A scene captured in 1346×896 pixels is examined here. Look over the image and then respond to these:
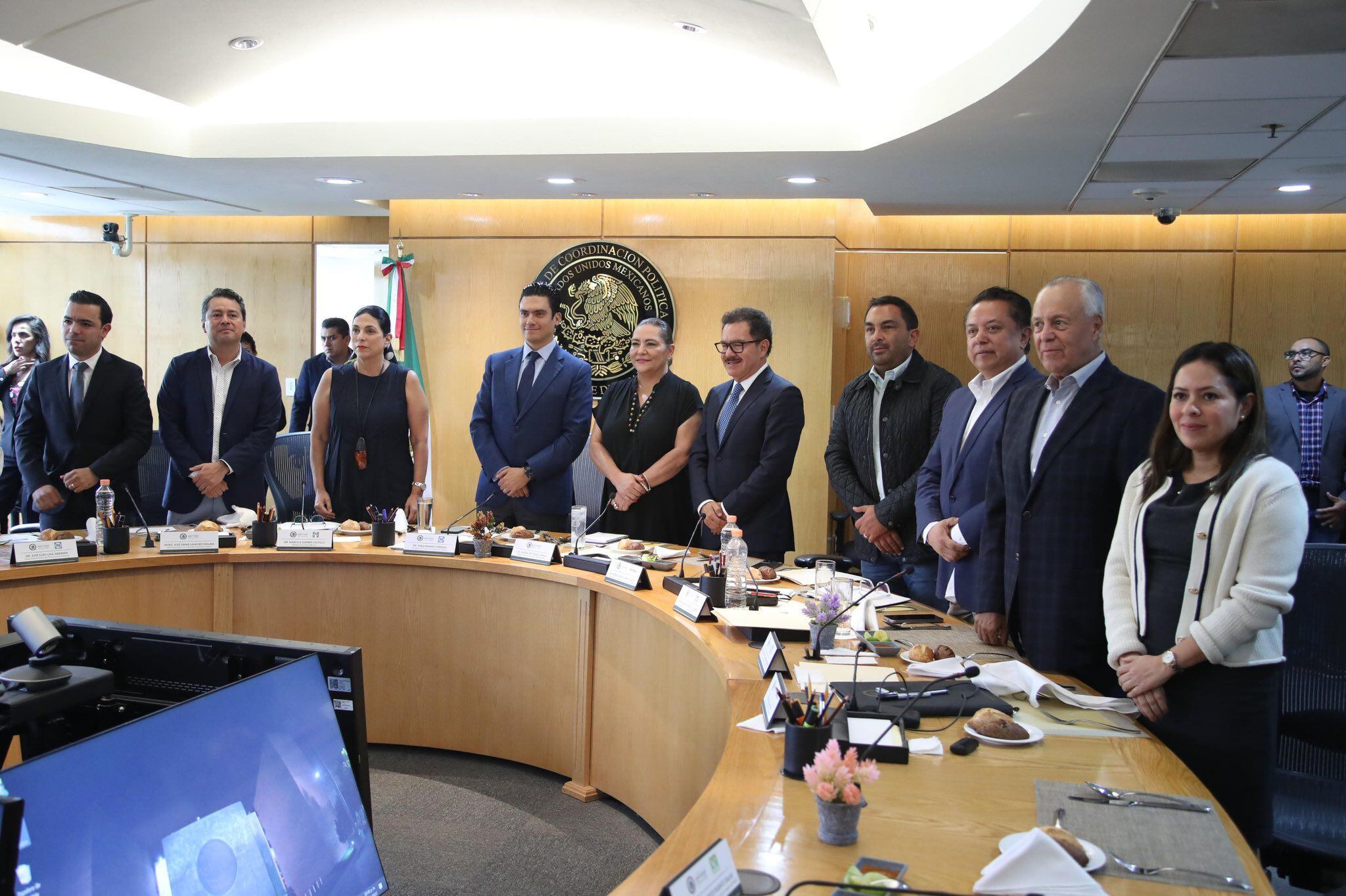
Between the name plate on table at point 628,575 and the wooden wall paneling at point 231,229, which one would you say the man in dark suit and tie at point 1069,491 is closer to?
the name plate on table at point 628,575

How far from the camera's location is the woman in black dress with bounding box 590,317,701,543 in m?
4.12

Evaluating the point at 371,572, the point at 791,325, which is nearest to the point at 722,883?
the point at 371,572

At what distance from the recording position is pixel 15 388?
5.24 meters

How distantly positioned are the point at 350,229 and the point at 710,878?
7.46 metres

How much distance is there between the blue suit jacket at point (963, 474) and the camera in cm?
288

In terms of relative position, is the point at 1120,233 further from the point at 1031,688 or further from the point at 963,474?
the point at 1031,688

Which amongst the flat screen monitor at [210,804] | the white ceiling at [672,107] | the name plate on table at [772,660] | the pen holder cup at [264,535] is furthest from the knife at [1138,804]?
the pen holder cup at [264,535]

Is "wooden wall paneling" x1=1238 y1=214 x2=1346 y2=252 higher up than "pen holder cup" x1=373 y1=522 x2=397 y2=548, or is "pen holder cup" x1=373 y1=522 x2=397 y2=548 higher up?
"wooden wall paneling" x1=1238 y1=214 x2=1346 y2=252

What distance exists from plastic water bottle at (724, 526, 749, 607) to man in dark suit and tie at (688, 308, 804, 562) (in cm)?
95

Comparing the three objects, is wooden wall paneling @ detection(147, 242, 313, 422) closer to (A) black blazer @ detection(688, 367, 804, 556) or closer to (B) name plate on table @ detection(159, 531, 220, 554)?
(B) name plate on table @ detection(159, 531, 220, 554)

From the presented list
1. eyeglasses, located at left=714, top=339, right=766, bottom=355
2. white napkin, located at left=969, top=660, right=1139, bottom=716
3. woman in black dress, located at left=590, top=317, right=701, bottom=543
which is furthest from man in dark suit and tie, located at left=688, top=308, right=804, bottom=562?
white napkin, located at left=969, top=660, right=1139, bottom=716

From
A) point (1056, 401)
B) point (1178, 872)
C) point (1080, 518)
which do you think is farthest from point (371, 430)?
point (1178, 872)

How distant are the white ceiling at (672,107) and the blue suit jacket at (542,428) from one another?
1.36 m

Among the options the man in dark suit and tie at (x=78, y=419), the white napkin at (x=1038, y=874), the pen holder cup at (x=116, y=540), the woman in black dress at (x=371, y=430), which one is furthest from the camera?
the woman in black dress at (x=371, y=430)
